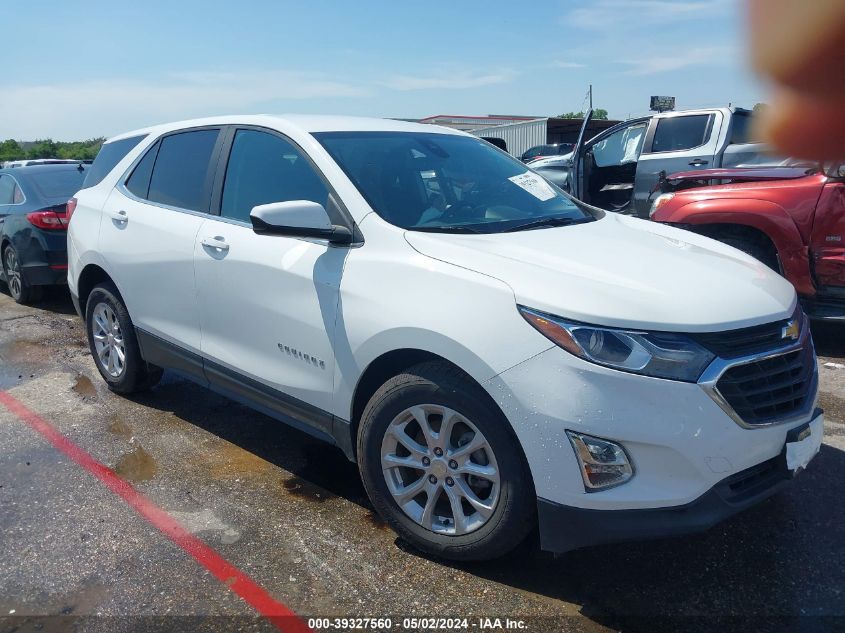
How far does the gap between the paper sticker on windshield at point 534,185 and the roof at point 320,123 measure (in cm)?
55

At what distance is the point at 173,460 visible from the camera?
3.94 meters

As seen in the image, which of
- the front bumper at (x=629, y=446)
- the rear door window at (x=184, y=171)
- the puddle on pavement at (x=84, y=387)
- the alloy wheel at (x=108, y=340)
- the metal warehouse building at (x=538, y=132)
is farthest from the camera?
the metal warehouse building at (x=538, y=132)

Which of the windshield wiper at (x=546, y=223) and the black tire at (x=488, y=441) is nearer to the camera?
the black tire at (x=488, y=441)

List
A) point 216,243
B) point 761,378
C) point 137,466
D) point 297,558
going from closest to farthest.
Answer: point 761,378
point 297,558
point 216,243
point 137,466

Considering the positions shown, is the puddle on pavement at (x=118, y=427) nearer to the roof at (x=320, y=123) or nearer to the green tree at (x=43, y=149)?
the roof at (x=320, y=123)

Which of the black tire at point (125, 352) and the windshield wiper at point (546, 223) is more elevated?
the windshield wiper at point (546, 223)

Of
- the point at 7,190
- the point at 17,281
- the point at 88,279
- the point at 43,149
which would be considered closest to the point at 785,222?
the point at 88,279

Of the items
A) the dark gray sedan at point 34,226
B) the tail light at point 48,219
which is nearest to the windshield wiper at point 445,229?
the dark gray sedan at point 34,226

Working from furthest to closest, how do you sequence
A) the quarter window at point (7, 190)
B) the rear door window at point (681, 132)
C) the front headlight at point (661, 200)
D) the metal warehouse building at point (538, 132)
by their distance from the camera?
the metal warehouse building at point (538, 132) → the rear door window at point (681, 132) → the quarter window at point (7, 190) → the front headlight at point (661, 200)

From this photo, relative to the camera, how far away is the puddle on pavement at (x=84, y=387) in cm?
501

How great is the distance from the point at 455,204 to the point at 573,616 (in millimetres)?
1822

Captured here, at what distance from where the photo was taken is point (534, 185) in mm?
3902

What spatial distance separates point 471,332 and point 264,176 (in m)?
1.64

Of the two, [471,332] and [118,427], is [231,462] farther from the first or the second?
[471,332]
